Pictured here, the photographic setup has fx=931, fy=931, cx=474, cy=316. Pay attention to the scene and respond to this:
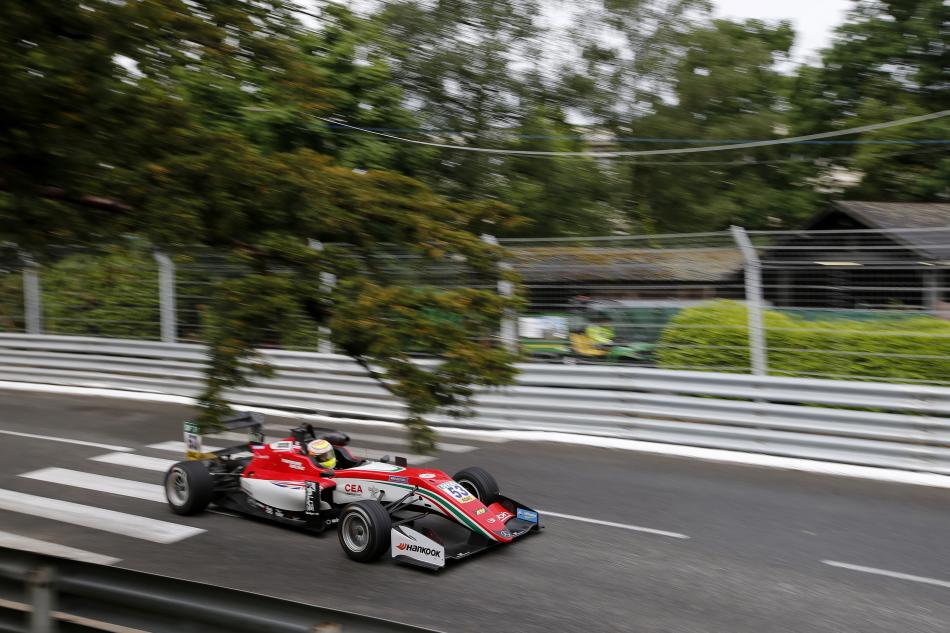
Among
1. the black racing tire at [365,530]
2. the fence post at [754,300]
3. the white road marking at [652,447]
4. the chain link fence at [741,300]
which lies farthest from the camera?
the fence post at [754,300]

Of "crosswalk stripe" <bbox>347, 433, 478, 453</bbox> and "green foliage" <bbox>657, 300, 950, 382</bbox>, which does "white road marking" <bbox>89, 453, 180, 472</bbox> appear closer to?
"crosswalk stripe" <bbox>347, 433, 478, 453</bbox>

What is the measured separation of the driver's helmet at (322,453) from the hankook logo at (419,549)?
127 cm

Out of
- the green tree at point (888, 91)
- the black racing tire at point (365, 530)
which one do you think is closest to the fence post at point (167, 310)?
the black racing tire at point (365, 530)

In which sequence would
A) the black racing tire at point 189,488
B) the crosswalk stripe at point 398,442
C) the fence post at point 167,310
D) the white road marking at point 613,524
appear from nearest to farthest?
the white road marking at point 613,524
the black racing tire at point 189,488
the crosswalk stripe at point 398,442
the fence post at point 167,310

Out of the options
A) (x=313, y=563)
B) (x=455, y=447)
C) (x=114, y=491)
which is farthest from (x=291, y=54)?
(x=455, y=447)

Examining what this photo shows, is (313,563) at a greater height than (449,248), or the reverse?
(449,248)

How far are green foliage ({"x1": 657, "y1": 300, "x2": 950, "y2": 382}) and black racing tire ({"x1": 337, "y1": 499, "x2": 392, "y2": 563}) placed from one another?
5.68 meters

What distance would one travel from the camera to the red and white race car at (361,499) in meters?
6.84

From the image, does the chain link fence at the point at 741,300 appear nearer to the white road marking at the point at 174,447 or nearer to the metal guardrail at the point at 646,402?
the metal guardrail at the point at 646,402

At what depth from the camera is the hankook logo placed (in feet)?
21.6

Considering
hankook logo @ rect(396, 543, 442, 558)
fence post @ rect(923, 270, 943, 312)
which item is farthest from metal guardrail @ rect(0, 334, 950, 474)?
hankook logo @ rect(396, 543, 442, 558)

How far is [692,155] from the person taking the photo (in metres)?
26.5

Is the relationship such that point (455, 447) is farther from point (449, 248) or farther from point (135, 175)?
point (135, 175)

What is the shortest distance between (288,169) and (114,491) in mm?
4238
